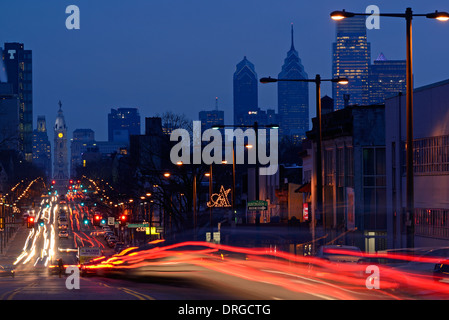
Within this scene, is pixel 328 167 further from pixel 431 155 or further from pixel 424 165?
pixel 431 155

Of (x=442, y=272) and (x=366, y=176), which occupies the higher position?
(x=366, y=176)

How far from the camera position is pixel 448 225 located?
4081 centimetres

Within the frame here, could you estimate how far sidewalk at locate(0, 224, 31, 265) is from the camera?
289ft

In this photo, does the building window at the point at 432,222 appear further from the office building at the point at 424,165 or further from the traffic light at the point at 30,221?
the traffic light at the point at 30,221

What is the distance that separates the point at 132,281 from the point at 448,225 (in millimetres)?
16953

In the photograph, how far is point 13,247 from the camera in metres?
112

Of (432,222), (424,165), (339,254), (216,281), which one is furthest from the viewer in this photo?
(424,165)

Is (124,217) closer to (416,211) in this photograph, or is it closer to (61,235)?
(416,211)

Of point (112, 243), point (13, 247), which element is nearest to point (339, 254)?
point (112, 243)

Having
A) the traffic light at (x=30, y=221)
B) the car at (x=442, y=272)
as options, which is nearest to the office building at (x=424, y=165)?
the car at (x=442, y=272)

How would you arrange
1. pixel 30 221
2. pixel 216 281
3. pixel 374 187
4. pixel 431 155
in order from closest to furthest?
pixel 216 281
pixel 431 155
pixel 374 187
pixel 30 221

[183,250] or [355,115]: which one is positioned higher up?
[355,115]

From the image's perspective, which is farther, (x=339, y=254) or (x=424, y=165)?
(x=424, y=165)
